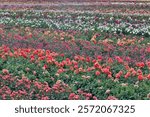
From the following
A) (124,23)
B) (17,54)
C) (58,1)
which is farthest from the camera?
(58,1)

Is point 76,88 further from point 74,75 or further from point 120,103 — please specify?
point 120,103

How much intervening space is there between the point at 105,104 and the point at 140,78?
1.61m

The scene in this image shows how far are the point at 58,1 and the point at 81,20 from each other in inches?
412

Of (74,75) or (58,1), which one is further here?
(58,1)

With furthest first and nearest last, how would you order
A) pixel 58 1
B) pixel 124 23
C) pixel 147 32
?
pixel 58 1 < pixel 124 23 < pixel 147 32

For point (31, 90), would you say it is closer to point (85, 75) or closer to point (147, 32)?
point (85, 75)

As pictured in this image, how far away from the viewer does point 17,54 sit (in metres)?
9.76

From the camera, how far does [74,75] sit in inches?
336

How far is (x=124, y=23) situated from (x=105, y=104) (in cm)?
1085

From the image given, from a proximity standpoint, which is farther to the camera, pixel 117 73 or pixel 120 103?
pixel 117 73

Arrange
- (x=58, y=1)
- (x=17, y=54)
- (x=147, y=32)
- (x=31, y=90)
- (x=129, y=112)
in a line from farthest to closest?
(x=58, y=1) → (x=147, y=32) → (x=17, y=54) → (x=31, y=90) → (x=129, y=112)

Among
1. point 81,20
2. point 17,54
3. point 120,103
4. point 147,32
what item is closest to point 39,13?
point 81,20

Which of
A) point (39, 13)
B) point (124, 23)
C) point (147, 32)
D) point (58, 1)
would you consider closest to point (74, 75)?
point (147, 32)

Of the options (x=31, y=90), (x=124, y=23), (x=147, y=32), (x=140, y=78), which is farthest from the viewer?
(x=124, y=23)
